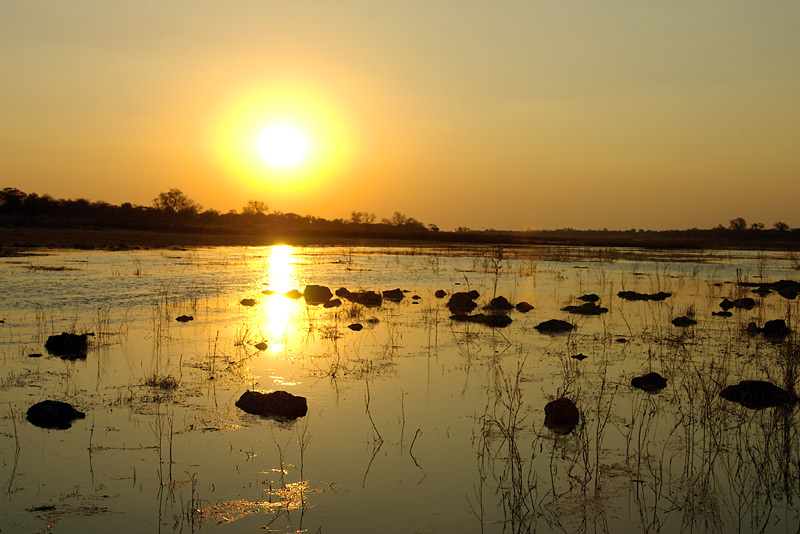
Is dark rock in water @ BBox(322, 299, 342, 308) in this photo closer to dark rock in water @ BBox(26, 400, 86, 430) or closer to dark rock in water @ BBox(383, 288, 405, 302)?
dark rock in water @ BBox(383, 288, 405, 302)

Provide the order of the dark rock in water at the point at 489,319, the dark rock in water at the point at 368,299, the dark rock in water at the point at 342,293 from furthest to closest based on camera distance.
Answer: the dark rock in water at the point at 342,293
the dark rock in water at the point at 368,299
the dark rock in water at the point at 489,319

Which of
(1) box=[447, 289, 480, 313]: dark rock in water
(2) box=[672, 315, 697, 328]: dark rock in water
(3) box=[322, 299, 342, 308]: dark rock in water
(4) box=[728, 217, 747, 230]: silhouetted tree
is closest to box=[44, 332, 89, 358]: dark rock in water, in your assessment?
(3) box=[322, 299, 342, 308]: dark rock in water

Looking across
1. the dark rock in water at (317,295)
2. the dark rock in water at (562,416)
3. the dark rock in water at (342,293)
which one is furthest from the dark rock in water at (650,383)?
the dark rock in water at (342,293)

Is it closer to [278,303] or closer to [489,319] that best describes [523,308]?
[489,319]

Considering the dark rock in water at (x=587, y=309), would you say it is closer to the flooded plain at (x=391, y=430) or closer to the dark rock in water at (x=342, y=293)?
the flooded plain at (x=391, y=430)

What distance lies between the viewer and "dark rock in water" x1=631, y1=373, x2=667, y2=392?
35.5ft

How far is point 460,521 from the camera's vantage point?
237 inches

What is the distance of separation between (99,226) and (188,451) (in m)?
78.6

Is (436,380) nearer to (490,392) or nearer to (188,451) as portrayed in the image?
(490,392)

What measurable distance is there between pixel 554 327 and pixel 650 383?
6176 mm

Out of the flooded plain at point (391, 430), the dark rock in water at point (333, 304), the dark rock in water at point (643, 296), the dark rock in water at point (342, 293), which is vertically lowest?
A: the flooded plain at point (391, 430)

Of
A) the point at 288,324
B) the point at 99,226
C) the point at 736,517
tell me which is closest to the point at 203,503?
the point at 736,517

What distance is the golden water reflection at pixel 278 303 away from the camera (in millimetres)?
15171

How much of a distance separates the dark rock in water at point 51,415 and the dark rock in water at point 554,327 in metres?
11.8
